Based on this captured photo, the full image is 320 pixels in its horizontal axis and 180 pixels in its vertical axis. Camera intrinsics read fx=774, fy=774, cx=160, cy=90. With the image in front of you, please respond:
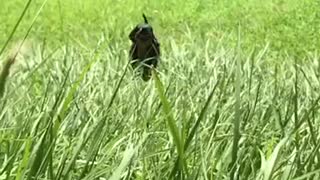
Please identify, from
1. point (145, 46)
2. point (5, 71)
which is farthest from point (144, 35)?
point (5, 71)

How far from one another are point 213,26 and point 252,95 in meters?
1.86

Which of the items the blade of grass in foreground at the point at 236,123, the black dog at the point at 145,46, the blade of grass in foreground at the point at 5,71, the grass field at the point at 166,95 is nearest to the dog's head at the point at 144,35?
the black dog at the point at 145,46

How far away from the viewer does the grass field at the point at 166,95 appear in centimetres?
103

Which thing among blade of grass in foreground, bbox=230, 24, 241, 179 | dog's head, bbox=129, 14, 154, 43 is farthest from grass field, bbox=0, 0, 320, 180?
dog's head, bbox=129, 14, 154, 43

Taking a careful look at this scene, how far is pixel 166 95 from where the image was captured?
172 cm

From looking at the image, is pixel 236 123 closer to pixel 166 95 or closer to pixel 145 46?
pixel 166 95

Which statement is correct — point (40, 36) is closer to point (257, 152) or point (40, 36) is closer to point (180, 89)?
point (180, 89)

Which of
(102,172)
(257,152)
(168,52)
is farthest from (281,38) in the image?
(102,172)

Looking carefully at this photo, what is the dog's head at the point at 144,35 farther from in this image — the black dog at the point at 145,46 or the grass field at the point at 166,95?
the grass field at the point at 166,95

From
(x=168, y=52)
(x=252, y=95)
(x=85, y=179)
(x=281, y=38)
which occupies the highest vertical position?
(x=281, y=38)

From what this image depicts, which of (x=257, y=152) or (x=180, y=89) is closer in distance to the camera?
(x=257, y=152)

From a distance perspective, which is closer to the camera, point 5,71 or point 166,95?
point 5,71

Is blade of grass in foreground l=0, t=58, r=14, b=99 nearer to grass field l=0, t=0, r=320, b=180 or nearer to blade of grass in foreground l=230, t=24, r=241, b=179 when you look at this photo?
grass field l=0, t=0, r=320, b=180

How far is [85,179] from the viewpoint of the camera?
39.1 inches
